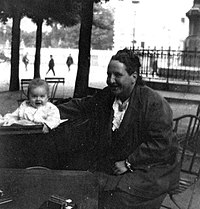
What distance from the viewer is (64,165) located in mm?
3301

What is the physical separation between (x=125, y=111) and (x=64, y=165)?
755 millimetres

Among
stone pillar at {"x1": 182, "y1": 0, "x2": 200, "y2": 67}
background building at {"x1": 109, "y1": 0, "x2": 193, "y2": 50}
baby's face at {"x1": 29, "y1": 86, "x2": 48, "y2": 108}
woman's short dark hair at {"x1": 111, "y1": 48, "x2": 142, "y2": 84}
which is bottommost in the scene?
baby's face at {"x1": 29, "y1": 86, "x2": 48, "y2": 108}

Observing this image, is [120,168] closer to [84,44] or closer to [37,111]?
[37,111]

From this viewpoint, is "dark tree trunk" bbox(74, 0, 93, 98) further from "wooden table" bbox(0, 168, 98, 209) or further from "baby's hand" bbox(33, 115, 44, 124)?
"wooden table" bbox(0, 168, 98, 209)

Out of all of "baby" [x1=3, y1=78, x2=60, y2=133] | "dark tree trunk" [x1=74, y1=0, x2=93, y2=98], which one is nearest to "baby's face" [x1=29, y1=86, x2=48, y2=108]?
"baby" [x1=3, y1=78, x2=60, y2=133]

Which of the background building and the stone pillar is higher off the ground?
the background building

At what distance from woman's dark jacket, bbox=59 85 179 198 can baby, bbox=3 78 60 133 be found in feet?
1.33

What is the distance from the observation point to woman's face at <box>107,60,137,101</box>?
2811mm

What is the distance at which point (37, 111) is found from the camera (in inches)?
125

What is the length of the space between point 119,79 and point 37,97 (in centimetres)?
68

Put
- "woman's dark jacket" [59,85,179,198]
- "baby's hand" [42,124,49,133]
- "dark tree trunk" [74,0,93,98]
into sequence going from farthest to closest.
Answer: "dark tree trunk" [74,0,93,98] → "baby's hand" [42,124,49,133] → "woman's dark jacket" [59,85,179,198]

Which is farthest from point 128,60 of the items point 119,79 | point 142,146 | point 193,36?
point 193,36

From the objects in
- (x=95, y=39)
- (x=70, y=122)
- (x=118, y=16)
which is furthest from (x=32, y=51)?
(x=70, y=122)

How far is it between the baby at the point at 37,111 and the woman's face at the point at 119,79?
1.78 feet
